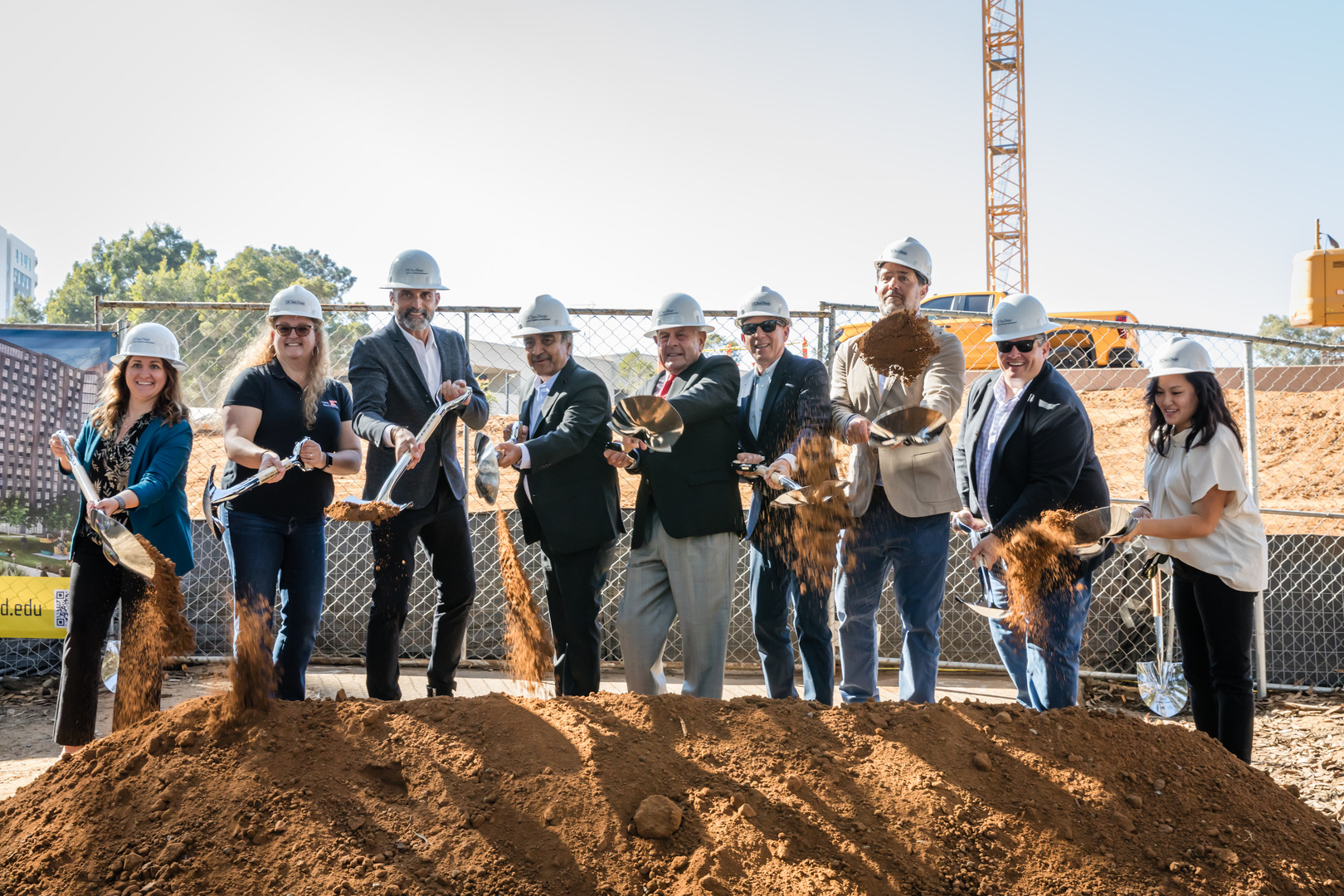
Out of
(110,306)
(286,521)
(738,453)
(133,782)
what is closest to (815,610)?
(738,453)

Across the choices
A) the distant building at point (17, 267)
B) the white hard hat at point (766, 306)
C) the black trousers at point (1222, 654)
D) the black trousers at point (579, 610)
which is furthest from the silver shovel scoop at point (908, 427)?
the distant building at point (17, 267)

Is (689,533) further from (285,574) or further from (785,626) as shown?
(285,574)

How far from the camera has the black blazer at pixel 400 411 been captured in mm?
3564

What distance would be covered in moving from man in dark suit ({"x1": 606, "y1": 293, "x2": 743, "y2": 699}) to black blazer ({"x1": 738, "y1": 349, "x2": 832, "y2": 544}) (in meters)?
0.09

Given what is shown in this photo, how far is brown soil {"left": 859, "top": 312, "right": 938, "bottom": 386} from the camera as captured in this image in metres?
3.60

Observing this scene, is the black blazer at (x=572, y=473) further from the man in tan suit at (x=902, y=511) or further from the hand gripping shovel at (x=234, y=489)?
the man in tan suit at (x=902, y=511)

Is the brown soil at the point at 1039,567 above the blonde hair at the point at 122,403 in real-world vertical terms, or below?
below

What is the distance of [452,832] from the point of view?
2.28 m

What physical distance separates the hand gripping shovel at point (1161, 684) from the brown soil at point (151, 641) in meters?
4.74

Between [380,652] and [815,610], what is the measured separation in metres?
1.71

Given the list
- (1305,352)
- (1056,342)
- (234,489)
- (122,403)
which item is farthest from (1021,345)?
(1305,352)

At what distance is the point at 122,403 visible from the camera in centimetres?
367

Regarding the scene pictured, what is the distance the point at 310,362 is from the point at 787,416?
6.23 feet

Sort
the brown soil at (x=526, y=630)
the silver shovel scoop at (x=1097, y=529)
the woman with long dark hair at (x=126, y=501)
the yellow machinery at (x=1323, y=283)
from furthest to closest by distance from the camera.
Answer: the yellow machinery at (x=1323, y=283) < the brown soil at (x=526, y=630) < the woman with long dark hair at (x=126, y=501) < the silver shovel scoop at (x=1097, y=529)
